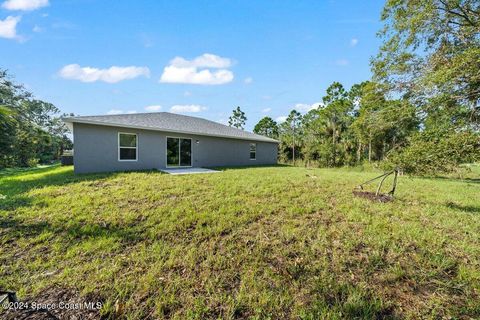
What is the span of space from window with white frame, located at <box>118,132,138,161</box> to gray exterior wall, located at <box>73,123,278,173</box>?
0.15 m

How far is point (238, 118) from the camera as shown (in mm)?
37938

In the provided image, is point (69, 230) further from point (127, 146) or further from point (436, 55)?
point (436, 55)

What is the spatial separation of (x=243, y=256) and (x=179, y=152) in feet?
31.8

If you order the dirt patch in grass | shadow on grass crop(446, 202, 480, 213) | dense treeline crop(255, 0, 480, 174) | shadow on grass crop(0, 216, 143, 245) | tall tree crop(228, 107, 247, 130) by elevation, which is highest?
tall tree crop(228, 107, 247, 130)

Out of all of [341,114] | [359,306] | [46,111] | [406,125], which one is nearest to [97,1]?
[359,306]

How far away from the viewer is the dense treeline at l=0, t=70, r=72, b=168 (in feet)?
50.0

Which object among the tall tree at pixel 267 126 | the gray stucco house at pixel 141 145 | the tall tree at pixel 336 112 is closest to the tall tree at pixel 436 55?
the gray stucco house at pixel 141 145

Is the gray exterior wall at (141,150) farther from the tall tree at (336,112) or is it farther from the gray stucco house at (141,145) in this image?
the tall tree at (336,112)

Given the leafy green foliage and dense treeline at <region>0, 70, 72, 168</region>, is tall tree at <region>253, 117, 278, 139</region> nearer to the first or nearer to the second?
dense treeline at <region>0, 70, 72, 168</region>

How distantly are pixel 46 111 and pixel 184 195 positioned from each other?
4525cm

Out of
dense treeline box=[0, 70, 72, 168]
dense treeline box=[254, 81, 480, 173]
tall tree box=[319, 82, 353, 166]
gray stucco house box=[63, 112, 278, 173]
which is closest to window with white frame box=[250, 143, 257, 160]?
gray stucco house box=[63, 112, 278, 173]

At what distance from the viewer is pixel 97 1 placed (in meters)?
6.08

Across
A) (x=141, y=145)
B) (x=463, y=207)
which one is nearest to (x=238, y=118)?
(x=141, y=145)

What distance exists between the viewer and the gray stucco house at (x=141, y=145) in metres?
8.58
